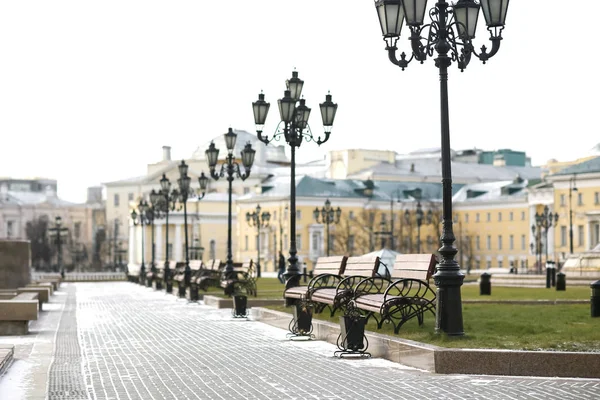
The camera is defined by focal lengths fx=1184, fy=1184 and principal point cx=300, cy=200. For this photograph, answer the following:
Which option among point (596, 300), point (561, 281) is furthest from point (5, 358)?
point (561, 281)

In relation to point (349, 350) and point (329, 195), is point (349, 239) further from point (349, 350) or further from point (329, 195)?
point (349, 350)

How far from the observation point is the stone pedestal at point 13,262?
28.7 metres

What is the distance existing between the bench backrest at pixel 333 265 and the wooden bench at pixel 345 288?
0.33 ft

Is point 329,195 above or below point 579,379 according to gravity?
above

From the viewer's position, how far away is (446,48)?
14.4 m

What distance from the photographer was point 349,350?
14445 millimetres

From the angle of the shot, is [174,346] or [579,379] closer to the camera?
[579,379]

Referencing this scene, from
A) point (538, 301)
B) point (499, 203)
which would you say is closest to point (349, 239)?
point (499, 203)

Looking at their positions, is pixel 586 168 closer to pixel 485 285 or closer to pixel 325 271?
pixel 485 285

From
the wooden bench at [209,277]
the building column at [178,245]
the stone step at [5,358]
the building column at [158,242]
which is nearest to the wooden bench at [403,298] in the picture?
the stone step at [5,358]

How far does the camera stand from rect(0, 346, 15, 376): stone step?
42.5ft

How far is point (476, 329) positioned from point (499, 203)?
101648 millimetres

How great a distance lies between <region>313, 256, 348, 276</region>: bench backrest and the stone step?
7.49 m

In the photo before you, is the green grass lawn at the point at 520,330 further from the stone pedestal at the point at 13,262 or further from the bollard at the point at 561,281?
the bollard at the point at 561,281
